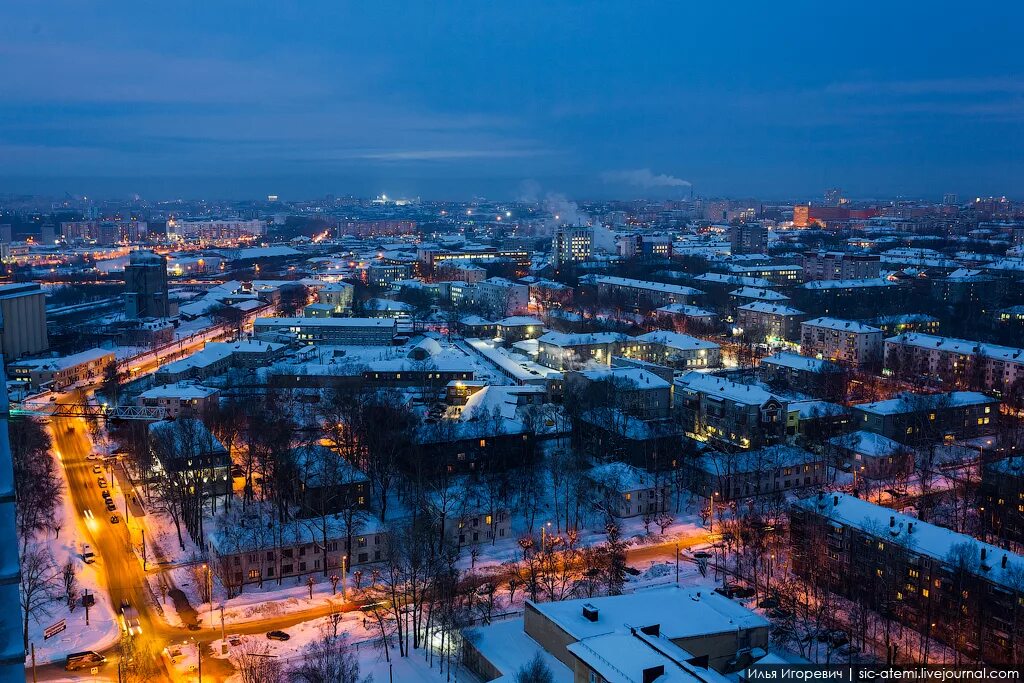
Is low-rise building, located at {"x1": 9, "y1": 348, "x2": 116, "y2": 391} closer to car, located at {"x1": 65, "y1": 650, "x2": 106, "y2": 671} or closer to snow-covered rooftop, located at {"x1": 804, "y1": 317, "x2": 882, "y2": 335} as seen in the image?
car, located at {"x1": 65, "y1": 650, "x2": 106, "y2": 671}

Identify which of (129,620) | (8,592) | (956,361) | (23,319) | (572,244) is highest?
(8,592)

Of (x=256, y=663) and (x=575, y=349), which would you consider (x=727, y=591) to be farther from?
(x=575, y=349)

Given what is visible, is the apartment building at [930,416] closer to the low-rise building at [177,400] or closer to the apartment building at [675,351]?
the apartment building at [675,351]

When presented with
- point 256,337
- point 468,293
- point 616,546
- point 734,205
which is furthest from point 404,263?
point 734,205

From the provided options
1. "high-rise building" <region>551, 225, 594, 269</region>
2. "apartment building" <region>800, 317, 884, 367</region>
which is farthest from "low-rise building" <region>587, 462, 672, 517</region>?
"high-rise building" <region>551, 225, 594, 269</region>

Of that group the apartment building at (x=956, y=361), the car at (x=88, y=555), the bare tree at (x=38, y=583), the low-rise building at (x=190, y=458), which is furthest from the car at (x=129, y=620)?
the apartment building at (x=956, y=361)

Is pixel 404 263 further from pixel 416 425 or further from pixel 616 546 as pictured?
pixel 616 546

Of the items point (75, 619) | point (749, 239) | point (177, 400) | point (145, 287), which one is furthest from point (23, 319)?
point (749, 239)
